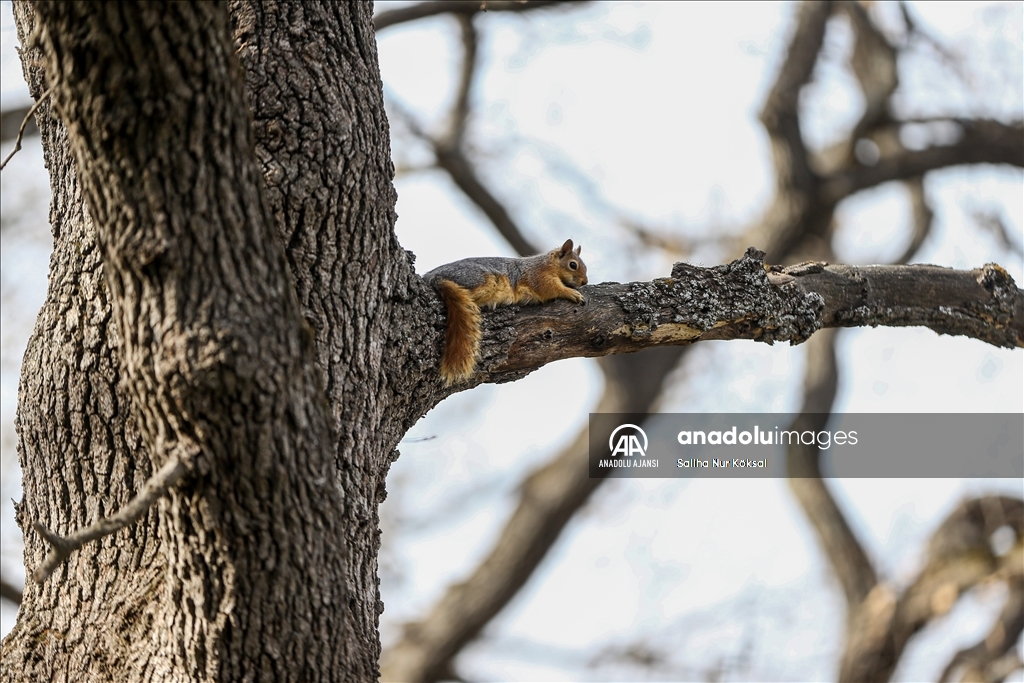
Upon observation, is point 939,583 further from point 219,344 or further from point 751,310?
point 219,344

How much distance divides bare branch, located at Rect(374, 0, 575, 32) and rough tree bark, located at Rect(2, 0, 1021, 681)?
3492 mm

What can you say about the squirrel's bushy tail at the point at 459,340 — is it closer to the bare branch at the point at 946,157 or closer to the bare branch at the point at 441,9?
the bare branch at the point at 441,9

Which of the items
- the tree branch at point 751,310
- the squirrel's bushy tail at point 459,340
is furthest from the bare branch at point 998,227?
the squirrel's bushy tail at point 459,340

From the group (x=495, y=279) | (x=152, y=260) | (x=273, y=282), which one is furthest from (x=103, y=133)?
(x=495, y=279)

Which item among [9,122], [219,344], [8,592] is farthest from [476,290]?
[9,122]

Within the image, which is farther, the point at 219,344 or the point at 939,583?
the point at 939,583

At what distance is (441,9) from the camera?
644cm

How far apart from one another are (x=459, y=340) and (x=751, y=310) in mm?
1059

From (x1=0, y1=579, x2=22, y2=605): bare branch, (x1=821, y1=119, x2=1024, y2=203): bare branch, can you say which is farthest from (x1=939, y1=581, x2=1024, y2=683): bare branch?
(x1=0, y1=579, x2=22, y2=605): bare branch

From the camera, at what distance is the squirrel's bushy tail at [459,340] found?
2.59 metres

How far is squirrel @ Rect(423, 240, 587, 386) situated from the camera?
260cm

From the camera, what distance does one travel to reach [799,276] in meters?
3.29

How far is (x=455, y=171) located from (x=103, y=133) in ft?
19.5

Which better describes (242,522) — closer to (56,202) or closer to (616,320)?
(56,202)
